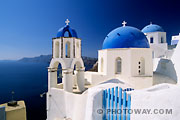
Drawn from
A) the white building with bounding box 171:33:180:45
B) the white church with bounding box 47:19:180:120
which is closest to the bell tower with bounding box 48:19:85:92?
the white church with bounding box 47:19:180:120

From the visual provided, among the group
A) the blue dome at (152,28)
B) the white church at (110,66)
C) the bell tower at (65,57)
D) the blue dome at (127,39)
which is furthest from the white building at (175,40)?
the bell tower at (65,57)

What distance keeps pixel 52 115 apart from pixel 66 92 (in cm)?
229

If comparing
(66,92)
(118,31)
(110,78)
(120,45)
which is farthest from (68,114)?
(118,31)

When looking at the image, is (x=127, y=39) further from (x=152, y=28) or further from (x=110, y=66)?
(x=152, y=28)

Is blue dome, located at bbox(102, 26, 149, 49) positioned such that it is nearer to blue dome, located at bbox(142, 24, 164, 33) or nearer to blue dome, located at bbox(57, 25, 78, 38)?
blue dome, located at bbox(57, 25, 78, 38)

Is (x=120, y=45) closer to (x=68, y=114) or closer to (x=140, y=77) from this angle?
(x=140, y=77)

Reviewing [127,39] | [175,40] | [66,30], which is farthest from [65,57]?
[175,40]

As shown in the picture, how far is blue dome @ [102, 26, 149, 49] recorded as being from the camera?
9117 millimetres

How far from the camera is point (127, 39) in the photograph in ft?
30.2

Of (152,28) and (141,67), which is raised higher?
(152,28)

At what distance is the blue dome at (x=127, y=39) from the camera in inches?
359

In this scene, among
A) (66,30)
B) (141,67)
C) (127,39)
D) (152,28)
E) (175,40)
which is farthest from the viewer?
(175,40)

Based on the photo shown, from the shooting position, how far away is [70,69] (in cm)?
915

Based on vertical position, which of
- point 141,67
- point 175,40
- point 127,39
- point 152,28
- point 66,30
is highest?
point 152,28
